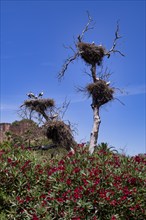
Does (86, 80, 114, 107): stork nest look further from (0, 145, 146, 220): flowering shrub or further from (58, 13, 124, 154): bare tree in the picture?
(0, 145, 146, 220): flowering shrub

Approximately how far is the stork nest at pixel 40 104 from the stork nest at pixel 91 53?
3.53 meters

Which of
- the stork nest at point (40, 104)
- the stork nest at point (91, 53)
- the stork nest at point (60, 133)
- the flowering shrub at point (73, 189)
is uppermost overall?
the stork nest at point (91, 53)

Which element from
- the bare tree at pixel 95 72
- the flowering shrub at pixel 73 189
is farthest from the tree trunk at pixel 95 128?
the flowering shrub at pixel 73 189

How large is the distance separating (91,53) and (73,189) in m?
13.9

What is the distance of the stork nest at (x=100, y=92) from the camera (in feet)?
65.7

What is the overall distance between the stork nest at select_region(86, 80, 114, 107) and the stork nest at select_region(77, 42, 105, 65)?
4.84 feet

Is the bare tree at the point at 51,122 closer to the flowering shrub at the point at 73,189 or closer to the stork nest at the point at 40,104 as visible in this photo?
the stork nest at the point at 40,104

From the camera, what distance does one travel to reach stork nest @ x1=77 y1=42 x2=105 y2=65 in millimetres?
20578

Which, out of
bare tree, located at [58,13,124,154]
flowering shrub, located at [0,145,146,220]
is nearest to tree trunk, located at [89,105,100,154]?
bare tree, located at [58,13,124,154]

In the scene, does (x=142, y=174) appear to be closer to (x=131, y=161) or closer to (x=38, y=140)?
(x=131, y=161)

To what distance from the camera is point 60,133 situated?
21375mm

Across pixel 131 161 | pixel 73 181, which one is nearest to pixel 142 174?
pixel 131 161

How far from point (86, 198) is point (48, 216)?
2.73 ft

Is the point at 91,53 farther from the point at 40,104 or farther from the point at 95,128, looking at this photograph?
the point at 40,104
